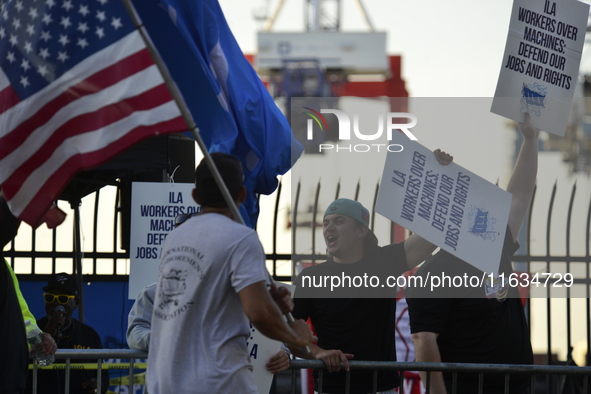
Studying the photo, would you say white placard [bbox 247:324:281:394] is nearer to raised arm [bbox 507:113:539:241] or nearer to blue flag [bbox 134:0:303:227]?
blue flag [bbox 134:0:303:227]

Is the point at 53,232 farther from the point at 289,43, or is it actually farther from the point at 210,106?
the point at 289,43

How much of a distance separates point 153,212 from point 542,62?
2785 millimetres

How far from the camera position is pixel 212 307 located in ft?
9.66

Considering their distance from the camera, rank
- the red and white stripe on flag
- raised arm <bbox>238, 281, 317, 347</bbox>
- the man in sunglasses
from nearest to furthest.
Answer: raised arm <bbox>238, 281, 317, 347</bbox>
the red and white stripe on flag
the man in sunglasses

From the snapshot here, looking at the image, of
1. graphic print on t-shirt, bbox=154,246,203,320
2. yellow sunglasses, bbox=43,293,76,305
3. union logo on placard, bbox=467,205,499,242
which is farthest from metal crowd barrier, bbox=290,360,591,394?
yellow sunglasses, bbox=43,293,76,305

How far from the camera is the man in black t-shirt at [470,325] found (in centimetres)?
442

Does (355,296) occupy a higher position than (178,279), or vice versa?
(178,279)

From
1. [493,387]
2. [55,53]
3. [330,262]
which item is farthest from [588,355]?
[55,53]

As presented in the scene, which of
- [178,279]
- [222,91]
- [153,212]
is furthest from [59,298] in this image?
[178,279]

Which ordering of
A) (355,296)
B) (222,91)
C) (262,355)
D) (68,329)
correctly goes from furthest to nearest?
(68,329), (222,91), (355,296), (262,355)

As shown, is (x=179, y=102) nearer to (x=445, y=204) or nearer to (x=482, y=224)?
(x=445, y=204)

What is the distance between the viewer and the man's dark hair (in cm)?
308

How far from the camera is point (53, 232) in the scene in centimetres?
802

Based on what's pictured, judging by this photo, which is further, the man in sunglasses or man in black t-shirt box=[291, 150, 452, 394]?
the man in sunglasses
